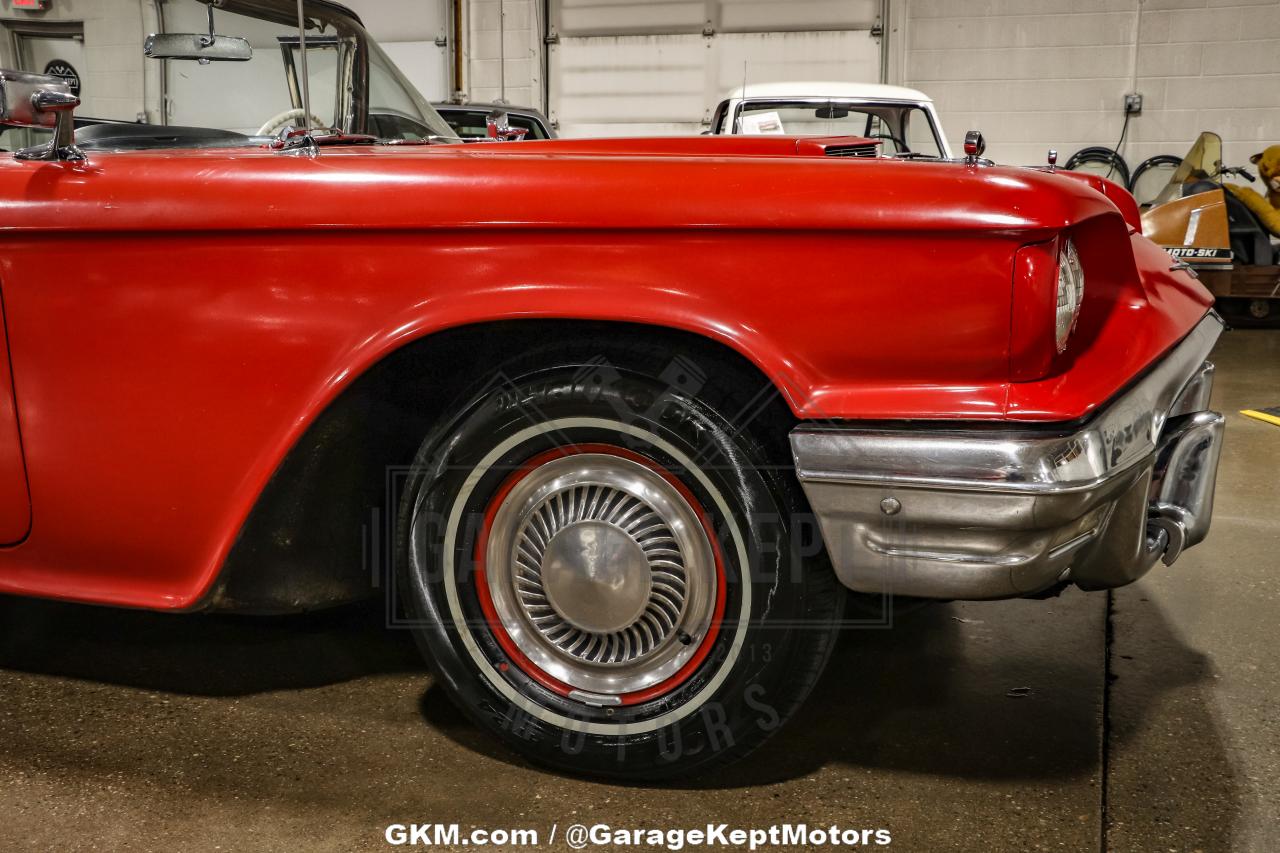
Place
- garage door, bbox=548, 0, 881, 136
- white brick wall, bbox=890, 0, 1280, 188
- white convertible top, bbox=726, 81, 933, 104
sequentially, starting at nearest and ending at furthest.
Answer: white convertible top, bbox=726, 81, 933, 104
white brick wall, bbox=890, 0, 1280, 188
garage door, bbox=548, 0, 881, 136

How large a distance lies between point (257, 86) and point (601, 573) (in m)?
1.44

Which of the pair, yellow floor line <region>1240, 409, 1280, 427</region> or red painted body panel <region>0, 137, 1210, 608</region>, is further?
yellow floor line <region>1240, 409, 1280, 427</region>

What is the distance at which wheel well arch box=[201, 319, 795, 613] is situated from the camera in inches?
A: 65.5

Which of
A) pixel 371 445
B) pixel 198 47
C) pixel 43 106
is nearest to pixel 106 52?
pixel 198 47

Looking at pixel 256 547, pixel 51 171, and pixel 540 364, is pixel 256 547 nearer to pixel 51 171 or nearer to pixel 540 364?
pixel 540 364

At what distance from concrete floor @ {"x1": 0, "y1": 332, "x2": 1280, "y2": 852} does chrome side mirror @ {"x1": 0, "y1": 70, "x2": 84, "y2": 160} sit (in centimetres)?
103

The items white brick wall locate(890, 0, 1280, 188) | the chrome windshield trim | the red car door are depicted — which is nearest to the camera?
the chrome windshield trim

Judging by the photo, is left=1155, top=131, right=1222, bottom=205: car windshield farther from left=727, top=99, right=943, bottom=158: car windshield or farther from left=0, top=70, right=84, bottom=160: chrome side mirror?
left=0, top=70, right=84, bottom=160: chrome side mirror

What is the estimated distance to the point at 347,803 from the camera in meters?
1.71

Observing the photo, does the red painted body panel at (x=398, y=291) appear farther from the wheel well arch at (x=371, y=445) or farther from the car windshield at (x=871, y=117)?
the car windshield at (x=871, y=117)

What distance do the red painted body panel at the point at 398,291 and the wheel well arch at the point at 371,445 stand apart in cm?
5

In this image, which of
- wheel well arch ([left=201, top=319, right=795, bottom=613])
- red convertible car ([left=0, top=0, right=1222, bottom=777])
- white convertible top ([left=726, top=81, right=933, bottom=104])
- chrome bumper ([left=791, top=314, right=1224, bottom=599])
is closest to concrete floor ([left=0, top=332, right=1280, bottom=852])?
red convertible car ([left=0, top=0, right=1222, bottom=777])

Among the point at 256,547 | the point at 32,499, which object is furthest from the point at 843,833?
A: the point at 32,499

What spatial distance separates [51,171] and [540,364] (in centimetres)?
90
